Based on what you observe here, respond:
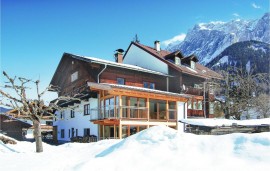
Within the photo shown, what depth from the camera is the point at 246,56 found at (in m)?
92.4

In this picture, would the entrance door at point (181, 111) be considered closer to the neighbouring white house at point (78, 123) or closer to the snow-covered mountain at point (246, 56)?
Answer: the neighbouring white house at point (78, 123)

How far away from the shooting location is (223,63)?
93625mm

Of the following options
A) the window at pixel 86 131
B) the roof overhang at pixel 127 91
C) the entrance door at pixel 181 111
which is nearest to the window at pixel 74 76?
the window at pixel 86 131

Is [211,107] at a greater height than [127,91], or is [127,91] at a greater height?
[127,91]

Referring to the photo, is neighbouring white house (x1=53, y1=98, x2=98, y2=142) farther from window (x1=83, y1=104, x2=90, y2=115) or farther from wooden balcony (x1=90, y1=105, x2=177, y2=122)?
wooden balcony (x1=90, y1=105, x2=177, y2=122)

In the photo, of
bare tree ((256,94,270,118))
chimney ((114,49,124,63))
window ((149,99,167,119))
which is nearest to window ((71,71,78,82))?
chimney ((114,49,124,63))

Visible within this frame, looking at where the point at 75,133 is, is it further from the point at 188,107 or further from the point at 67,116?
the point at 188,107

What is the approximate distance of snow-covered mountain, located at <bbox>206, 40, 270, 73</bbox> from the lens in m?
84.4

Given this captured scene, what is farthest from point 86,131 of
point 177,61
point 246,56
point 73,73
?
point 246,56

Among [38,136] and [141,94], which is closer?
[38,136]

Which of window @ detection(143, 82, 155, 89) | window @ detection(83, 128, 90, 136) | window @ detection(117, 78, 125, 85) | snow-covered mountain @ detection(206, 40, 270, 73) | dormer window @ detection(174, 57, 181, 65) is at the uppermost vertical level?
snow-covered mountain @ detection(206, 40, 270, 73)

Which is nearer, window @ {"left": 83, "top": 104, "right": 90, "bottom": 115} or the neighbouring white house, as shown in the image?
the neighbouring white house

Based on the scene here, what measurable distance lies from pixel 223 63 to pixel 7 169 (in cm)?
9159

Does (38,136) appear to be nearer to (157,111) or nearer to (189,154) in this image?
(189,154)
